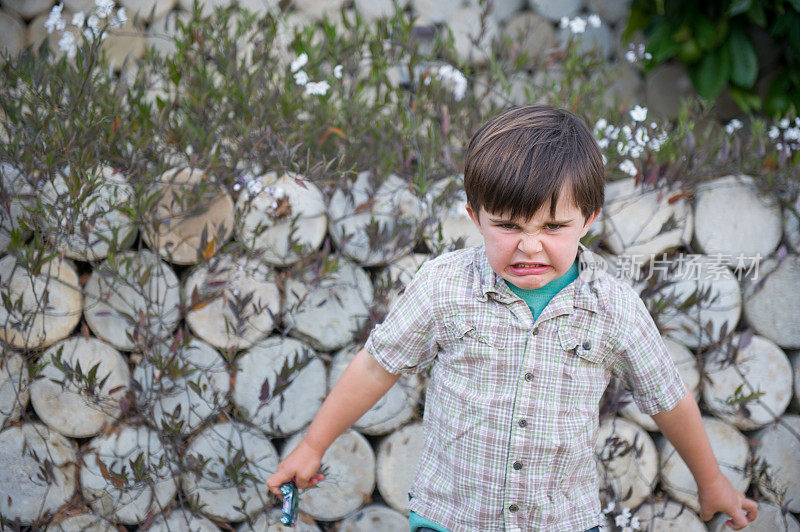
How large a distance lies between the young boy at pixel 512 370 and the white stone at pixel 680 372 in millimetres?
510

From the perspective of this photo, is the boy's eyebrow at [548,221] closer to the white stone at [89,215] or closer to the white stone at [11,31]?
the white stone at [89,215]

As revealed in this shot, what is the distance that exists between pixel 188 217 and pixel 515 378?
3.30 ft

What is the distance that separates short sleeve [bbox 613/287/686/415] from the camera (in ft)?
4.65

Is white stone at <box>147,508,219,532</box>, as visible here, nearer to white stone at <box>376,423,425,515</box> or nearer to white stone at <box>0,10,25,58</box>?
white stone at <box>376,423,425,515</box>

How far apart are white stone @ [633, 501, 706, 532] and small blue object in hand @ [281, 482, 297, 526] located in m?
1.10

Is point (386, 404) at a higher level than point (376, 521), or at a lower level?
higher

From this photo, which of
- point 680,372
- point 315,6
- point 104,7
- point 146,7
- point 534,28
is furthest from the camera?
point 534,28

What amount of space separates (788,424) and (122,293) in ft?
6.45

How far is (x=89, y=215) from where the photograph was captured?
1.91 m

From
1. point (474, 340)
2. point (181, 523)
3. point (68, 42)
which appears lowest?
point (181, 523)

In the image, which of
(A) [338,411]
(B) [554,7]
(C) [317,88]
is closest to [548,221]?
(A) [338,411]

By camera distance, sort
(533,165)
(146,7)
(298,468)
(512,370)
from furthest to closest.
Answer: (146,7) < (298,468) < (512,370) < (533,165)

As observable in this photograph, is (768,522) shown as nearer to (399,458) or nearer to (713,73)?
(399,458)

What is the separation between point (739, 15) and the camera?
278 centimetres
